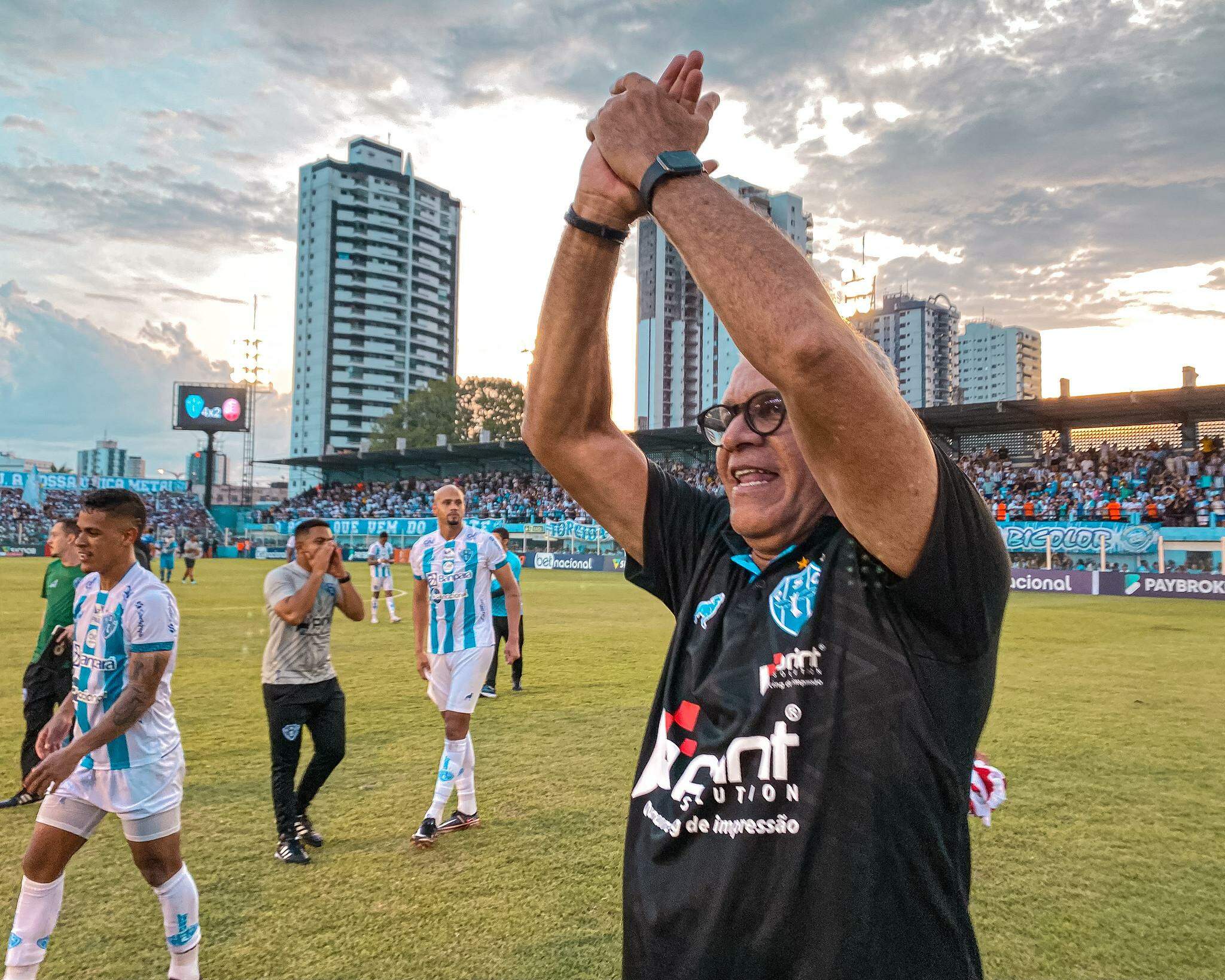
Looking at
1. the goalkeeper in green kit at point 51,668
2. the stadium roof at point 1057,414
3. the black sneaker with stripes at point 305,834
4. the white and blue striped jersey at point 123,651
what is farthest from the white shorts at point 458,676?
the stadium roof at point 1057,414

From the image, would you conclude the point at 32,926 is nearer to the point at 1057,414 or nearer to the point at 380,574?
the point at 380,574

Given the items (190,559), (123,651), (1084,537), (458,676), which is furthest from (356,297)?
(123,651)

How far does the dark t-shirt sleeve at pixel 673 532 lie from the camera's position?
213 cm

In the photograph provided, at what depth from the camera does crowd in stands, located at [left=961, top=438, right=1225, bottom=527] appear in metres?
30.7

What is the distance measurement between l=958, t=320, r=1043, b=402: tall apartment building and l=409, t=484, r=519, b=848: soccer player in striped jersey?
410 feet

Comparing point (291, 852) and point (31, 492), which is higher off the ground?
point (31, 492)

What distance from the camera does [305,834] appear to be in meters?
5.84

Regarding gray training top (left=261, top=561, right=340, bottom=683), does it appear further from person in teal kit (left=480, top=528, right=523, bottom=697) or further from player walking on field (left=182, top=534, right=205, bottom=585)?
player walking on field (left=182, top=534, right=205, bottom=585)

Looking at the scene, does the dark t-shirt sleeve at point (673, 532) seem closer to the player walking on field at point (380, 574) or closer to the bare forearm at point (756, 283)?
the bare forearm at point (756, 283)

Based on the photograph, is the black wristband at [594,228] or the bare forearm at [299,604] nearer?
the black wristband at [594,228]

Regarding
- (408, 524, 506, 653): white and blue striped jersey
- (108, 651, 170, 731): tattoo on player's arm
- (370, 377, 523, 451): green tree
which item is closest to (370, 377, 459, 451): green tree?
(370, 377, 523, 451): green tree

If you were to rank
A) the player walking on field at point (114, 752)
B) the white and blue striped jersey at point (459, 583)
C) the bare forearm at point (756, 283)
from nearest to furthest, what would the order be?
the bare forearm at point (756, 283)
the player walking on field at point (114, 752)
the white and blue striped jersey at point (459, 583)

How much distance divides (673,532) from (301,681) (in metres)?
4.85

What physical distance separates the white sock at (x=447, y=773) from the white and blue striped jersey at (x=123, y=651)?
211 cm
